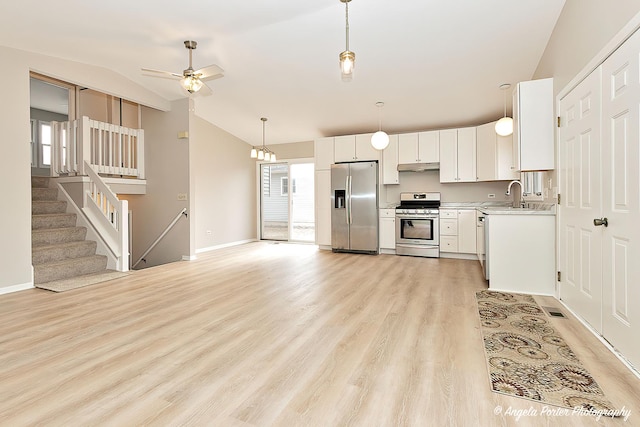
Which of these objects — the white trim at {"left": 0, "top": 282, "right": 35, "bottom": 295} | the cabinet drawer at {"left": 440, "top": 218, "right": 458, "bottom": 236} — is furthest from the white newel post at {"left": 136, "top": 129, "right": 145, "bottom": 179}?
the cabinet drawer at {"left": 440, "top": 218, "right": 458, "bottom": 236}

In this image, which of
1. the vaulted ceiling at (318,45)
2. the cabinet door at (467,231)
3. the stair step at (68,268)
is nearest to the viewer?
the vaulted ceiling at (318,45)

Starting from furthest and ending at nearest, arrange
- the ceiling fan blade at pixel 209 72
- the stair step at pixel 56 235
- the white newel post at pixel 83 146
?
the white newel post at pixel 83 146, the stair step at pixel 56 235, the ceiling fan blade at pixel 209 72

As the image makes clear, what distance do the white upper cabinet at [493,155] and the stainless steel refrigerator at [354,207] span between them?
1867mm

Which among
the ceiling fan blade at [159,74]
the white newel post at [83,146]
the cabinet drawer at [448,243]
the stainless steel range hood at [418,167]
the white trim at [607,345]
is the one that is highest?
the ceiling fan blade at [159,74]

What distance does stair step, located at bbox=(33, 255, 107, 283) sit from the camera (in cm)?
420

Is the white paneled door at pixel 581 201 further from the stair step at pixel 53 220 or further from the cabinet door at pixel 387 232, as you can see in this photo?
the stair step at pixel 53 220

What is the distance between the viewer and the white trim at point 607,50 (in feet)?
6.22

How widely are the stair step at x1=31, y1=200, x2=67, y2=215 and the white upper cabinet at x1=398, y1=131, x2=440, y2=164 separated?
19.8 ft

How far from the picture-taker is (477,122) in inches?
237

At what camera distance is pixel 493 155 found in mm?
5500

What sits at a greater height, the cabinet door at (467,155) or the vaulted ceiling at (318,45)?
the vaulted ceiling at (318,45)

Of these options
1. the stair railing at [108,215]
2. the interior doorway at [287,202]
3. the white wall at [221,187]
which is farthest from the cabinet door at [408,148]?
the stair railing at [108,215]

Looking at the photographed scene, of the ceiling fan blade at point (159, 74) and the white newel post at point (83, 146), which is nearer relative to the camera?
the ceiling fan blade at point (159, 74)

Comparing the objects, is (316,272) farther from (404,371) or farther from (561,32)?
(561,32)
